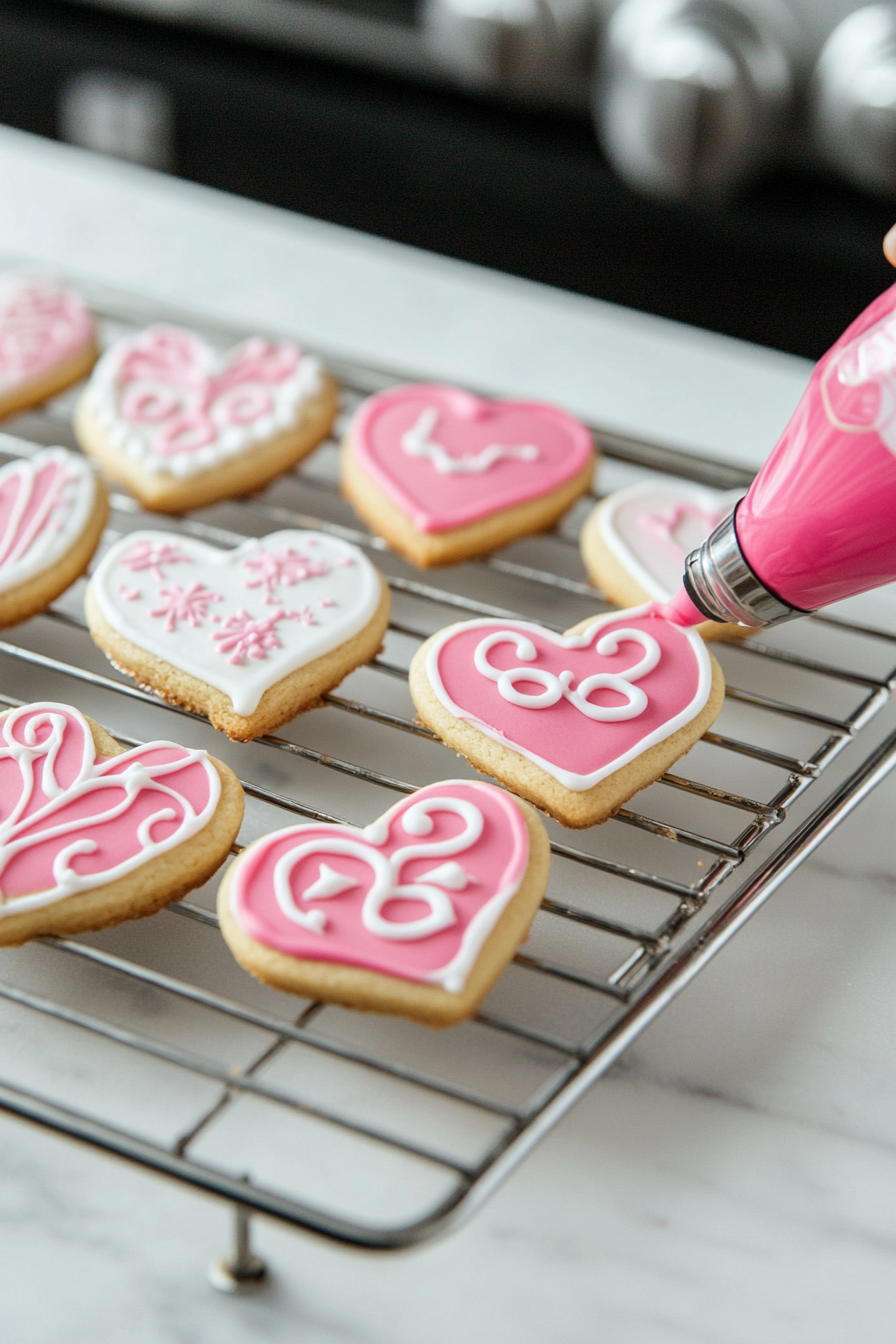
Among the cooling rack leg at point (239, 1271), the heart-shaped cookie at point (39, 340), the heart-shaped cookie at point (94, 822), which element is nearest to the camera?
the cooling rack leg at point (239, 1271)

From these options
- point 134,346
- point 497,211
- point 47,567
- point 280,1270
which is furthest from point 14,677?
point 497,211

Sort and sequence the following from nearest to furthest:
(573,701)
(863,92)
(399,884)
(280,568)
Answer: (399,884) < (573,701) < (280,568) < (863,92)

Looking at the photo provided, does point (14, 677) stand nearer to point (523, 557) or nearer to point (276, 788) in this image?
point (276, 788)

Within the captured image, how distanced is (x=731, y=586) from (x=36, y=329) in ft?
2.51

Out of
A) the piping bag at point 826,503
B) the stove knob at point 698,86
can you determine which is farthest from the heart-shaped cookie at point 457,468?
the stove knob at point 698,86

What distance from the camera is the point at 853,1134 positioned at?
0.80 metres

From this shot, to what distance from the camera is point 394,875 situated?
0.82 meters

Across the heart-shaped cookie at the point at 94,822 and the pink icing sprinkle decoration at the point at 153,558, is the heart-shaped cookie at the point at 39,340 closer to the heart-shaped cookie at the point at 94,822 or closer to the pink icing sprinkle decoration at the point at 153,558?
the pink icing sprinkle decoration at the point at 153,558

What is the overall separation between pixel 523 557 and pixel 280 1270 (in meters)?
0.66

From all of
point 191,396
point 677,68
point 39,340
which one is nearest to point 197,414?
point 191,396

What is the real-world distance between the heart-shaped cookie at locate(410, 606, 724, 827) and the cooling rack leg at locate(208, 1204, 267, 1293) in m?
0.33

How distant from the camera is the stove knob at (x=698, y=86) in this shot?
1.61 meters

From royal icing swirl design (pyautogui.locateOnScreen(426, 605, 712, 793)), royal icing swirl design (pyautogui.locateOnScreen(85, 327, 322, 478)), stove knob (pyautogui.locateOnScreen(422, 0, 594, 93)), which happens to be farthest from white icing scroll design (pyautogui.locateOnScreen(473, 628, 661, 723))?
stove knob (pyautogui.locateOnScreen(422, 0, 594, 93))

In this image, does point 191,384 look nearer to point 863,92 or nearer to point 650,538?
point 650,538
